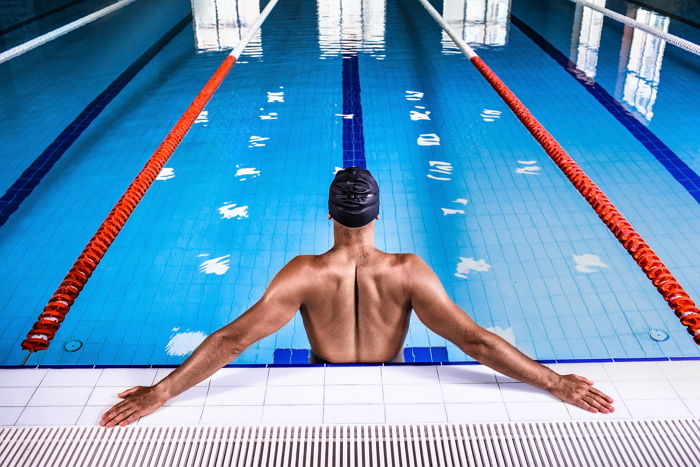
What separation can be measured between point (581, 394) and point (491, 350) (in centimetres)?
26

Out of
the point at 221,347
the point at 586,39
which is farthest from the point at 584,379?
the point at 586,39

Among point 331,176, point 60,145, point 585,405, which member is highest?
point 585,405

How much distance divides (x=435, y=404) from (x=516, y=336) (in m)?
1.46

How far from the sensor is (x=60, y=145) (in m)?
4.74

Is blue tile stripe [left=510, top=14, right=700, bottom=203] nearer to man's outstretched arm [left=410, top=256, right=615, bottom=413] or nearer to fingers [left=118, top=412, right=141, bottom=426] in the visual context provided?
man's outstretched arm [left=410, top=256, right=615, bottom=413]

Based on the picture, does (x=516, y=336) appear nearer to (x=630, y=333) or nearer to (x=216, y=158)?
(x=630, y=333)

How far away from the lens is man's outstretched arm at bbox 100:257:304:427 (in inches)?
58.0

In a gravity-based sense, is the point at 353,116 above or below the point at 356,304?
below

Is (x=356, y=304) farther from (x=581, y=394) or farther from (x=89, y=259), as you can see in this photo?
(x=89, y=259)

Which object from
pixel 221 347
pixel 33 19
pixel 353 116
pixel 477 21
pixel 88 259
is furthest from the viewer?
pixel 33 19

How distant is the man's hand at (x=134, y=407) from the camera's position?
4.74 feet

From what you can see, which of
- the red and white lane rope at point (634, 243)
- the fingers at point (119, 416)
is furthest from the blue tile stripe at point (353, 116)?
the fingers at point (119, 416)

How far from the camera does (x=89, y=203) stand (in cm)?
393

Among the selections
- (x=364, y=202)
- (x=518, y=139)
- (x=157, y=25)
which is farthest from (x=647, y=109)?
(x=157, y=25)
